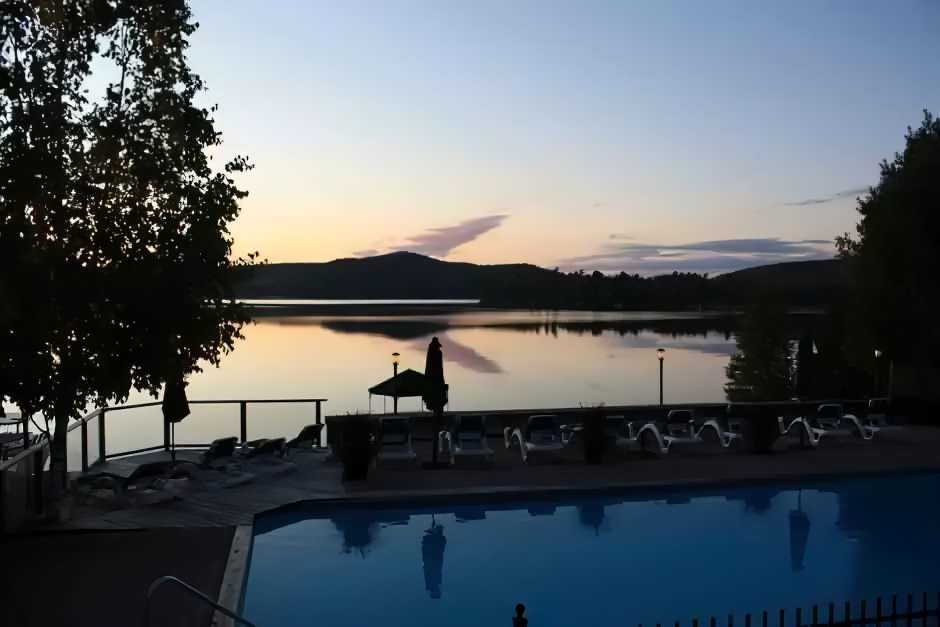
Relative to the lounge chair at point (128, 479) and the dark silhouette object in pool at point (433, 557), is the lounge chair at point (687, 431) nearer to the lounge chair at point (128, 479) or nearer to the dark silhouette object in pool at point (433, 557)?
the dark silhouette object in pool at point (433, 557)

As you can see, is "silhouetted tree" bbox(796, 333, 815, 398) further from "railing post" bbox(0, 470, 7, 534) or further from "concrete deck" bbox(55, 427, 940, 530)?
"railing post" bbox(0, 470, 7, 534)

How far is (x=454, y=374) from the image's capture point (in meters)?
81.2

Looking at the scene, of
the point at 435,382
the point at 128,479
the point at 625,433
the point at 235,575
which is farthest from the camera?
the point at 625,433

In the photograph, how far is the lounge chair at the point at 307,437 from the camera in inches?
516

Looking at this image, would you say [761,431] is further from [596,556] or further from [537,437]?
[596,556]

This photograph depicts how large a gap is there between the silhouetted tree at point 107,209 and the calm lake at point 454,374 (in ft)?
61.7

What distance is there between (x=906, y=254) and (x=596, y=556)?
15989mm

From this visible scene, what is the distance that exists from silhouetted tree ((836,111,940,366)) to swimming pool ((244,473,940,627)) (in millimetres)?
10094

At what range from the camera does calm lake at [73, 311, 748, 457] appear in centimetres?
5688

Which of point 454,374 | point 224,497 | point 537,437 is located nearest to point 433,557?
point 224,497

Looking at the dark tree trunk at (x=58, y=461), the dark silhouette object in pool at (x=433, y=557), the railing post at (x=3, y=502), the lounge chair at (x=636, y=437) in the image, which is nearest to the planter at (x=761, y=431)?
the lounge chair at (x=636, y=437)

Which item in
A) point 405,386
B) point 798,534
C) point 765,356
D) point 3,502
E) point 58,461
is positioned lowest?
point 765,356

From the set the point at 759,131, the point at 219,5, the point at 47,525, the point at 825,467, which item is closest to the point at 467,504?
the point at 47,525

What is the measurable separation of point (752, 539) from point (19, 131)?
32.5 ft
